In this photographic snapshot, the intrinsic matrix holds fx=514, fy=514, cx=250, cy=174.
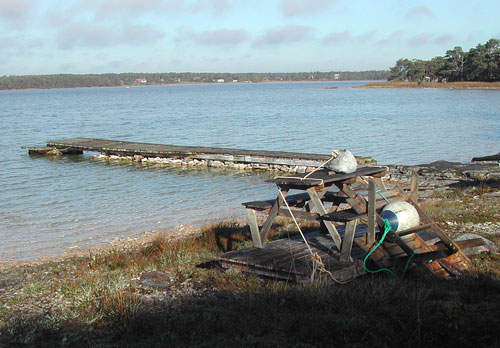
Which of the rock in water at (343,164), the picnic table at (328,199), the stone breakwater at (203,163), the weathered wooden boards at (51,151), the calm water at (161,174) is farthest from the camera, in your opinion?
the weathered wooden boards at (51,151)

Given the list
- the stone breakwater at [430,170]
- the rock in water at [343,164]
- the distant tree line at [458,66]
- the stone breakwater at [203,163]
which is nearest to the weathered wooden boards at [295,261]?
the rock in water at [343,164]

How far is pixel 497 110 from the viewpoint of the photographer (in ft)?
183

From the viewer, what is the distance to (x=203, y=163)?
25.4 m

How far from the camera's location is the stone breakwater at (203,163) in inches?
896

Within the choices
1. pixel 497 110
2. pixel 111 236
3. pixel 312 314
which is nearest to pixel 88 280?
pixel 312 314

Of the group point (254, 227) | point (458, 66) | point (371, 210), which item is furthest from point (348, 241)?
Result: point (458, 66)

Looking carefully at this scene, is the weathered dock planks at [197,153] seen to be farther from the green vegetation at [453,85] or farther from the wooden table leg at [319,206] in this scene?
the green vegetation at [453,85]

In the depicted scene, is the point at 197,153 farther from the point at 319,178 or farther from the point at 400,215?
the point at 400,215

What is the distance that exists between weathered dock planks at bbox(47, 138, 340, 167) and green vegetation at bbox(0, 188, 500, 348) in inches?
602

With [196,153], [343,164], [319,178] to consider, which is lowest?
[196,153]

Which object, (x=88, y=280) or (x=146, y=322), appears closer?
(x=146, y=322)

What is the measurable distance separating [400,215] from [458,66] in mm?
132124

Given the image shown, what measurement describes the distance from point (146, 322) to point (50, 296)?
2.18m

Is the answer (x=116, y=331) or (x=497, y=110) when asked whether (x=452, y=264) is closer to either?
(x=116, y=331)
